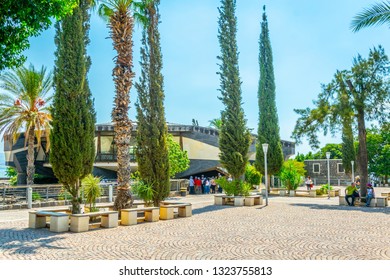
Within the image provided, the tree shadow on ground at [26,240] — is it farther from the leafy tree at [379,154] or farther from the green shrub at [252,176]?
the leafy tree at [379,154]

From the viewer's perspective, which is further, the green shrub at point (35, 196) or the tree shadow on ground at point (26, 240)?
the green shrub at point (35, 196)

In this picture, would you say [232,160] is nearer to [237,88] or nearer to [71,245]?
[237,88]

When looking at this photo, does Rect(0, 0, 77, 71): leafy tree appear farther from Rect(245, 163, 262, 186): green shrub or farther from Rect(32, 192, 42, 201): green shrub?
Rect(245, 163, 262, 186): green shrub

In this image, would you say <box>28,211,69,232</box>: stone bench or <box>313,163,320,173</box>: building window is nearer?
<box>28,211,69,232</box>: stone bench

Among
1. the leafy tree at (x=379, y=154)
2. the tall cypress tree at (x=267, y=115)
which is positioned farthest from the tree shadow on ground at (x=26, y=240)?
the leafy tree at (x=379, y=154)

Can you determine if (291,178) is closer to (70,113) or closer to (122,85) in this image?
(122,85)

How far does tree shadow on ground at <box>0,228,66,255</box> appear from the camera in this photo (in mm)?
8938

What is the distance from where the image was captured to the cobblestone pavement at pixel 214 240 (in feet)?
27.2

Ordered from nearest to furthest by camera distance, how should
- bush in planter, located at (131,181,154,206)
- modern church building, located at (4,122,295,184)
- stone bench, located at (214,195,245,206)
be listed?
1. bush in planter, located at (131,181,154,206)
2. stone bench, located at (214,195,245,206)
3. modern church building, located at (4,122,295,184)

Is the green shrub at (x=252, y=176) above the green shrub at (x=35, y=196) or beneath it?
above

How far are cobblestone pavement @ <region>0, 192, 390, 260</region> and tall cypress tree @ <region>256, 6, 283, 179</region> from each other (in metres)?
16.4

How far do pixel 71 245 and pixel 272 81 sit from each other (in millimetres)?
25730

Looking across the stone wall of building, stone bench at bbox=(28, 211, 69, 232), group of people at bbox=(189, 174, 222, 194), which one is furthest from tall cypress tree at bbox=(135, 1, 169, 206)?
the stone wall of building

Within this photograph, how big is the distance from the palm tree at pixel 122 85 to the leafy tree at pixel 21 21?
4.02 m
